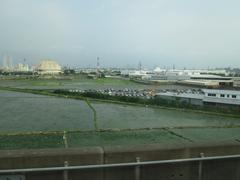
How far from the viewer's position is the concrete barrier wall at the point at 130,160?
200cm

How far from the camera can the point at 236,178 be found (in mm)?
2404

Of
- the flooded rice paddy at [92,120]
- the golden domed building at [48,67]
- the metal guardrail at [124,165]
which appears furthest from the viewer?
the golden domed building at [48,67]

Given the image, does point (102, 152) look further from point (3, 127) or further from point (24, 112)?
point (24, 112)

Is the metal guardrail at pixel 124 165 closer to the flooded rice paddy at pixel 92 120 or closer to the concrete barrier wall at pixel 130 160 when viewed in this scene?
the concrete barrier wall at pixel 130 160

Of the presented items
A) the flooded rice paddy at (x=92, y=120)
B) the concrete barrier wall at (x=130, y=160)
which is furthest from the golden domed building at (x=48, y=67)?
the concrete barrier wall at (x=130, y=160)

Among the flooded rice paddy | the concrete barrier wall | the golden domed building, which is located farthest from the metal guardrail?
the golden domed building

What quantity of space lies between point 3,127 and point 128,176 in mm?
12555

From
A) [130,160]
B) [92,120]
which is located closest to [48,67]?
[92,120]

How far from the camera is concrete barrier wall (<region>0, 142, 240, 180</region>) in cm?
200

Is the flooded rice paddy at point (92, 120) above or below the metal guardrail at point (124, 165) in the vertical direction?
below

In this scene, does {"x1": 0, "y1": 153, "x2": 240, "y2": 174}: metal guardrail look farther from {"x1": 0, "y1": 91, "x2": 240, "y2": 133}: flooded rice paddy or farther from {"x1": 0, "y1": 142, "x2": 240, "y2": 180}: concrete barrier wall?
{"x1": 0, "y1": 91, "x2": 240, "y2": 133}: flooded rice paddy

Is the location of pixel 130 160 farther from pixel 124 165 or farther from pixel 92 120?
pixel 92 120

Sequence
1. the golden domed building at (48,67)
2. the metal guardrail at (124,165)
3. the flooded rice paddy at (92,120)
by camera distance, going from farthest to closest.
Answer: the golden domed building at (48,67), the flooded rice paddy at (92,120), the metal guardrail at (124,165)

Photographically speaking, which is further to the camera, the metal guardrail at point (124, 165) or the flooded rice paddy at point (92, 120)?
the flooded rice paddy at point (92, 120)
